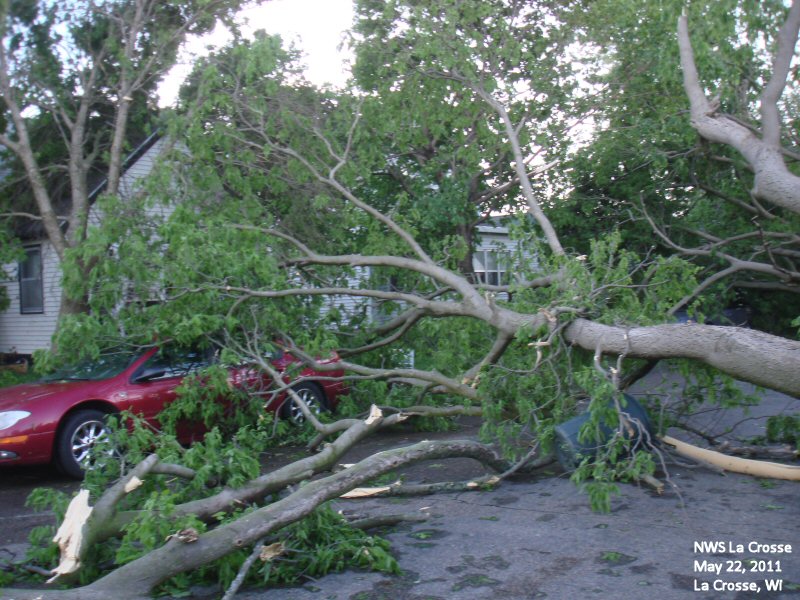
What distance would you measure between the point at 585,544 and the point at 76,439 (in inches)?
204

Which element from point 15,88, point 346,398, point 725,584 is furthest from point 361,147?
point 725,584

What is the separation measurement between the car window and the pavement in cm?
237

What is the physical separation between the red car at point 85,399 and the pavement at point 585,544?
40.9 inches

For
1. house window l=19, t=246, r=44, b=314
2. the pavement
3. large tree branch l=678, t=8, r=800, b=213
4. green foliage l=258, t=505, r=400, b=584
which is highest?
large tree branch l=678, t=8, r=800, b=213

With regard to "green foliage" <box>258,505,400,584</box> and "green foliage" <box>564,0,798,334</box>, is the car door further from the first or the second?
"green foliage" <box>564,0,798,334</box>

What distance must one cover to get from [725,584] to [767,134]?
514 cm

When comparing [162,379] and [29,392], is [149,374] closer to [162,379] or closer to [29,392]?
[162,379]

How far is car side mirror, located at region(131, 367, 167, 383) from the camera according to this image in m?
8.86

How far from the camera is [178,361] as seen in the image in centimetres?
913

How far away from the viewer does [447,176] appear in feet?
50.0

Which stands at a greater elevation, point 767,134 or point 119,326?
point 767,134

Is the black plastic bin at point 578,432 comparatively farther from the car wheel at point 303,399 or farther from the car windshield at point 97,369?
the car windshield at point 97,369

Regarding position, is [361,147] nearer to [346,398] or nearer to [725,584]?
[346,398]

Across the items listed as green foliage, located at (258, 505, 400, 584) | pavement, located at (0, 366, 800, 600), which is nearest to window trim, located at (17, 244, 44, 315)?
pavement, located at (0, 366, 800, 600)
